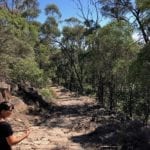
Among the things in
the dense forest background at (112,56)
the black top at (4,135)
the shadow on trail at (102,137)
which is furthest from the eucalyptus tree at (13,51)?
the black top at (4,135)

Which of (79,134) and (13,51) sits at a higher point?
(13,51)

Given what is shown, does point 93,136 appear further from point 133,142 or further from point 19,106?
point 19,106

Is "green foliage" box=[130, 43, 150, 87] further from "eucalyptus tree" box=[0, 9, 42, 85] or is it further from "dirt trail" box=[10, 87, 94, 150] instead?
"eucalyptus tree" box=[0, 9, 42, 85]

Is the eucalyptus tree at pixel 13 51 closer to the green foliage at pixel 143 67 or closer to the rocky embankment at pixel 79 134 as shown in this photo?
the rocky embankment at pixel 79 134

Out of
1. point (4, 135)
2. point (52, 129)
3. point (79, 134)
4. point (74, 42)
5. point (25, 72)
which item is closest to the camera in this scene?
point (4, 135)

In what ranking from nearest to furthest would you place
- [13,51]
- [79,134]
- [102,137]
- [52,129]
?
[102,137] < [79,134] < [52,129] < [13,51]

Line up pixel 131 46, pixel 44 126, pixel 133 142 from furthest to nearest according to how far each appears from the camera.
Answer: pixel 131 46 < pixel 44 126 < pixel 133 142

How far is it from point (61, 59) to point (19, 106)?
151ft

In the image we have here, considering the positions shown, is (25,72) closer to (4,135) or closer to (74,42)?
(4,135)

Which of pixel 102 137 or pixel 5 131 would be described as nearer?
pixel 5 131

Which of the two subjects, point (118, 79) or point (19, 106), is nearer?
point (19, 106)

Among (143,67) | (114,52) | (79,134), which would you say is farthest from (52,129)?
(114,52)

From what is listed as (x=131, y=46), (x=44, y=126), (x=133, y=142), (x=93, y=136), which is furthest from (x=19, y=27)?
(x=133, y=142)

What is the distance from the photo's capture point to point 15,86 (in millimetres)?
25062
